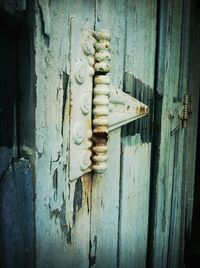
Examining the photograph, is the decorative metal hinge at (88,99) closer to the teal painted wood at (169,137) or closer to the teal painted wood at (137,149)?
the teal painted wood at (137,149)

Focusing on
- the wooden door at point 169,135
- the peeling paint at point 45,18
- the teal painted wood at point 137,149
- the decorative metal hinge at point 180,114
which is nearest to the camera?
the peeling paint at point 45,18

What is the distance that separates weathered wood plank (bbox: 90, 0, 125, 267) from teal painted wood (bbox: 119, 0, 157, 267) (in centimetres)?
3

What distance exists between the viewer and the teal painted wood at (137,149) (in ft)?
2.67

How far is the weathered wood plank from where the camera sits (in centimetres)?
70

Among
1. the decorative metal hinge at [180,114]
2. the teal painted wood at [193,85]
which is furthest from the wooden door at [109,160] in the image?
the teal painted wood at [193,85]

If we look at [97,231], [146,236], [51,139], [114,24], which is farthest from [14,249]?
[146,236]

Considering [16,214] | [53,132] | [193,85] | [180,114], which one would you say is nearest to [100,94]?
[53,132]

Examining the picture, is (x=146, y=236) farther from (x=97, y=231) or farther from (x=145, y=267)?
(x=97, y=231)

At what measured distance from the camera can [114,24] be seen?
72 centimetres

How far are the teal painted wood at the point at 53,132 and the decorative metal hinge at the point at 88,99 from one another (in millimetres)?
20

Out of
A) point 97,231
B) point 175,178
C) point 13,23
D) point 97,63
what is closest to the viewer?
point 13,23

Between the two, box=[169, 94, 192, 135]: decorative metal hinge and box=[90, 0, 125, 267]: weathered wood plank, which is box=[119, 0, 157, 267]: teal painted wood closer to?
box=[90, 0, 125, 267]: weathered wood plank

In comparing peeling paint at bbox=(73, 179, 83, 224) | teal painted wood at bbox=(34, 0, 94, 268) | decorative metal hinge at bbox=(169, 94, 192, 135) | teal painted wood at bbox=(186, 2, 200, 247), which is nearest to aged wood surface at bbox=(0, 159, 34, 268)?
teal painted wood at bbox=(34, 0, 94, 268)

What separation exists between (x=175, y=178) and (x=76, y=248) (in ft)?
2.53
